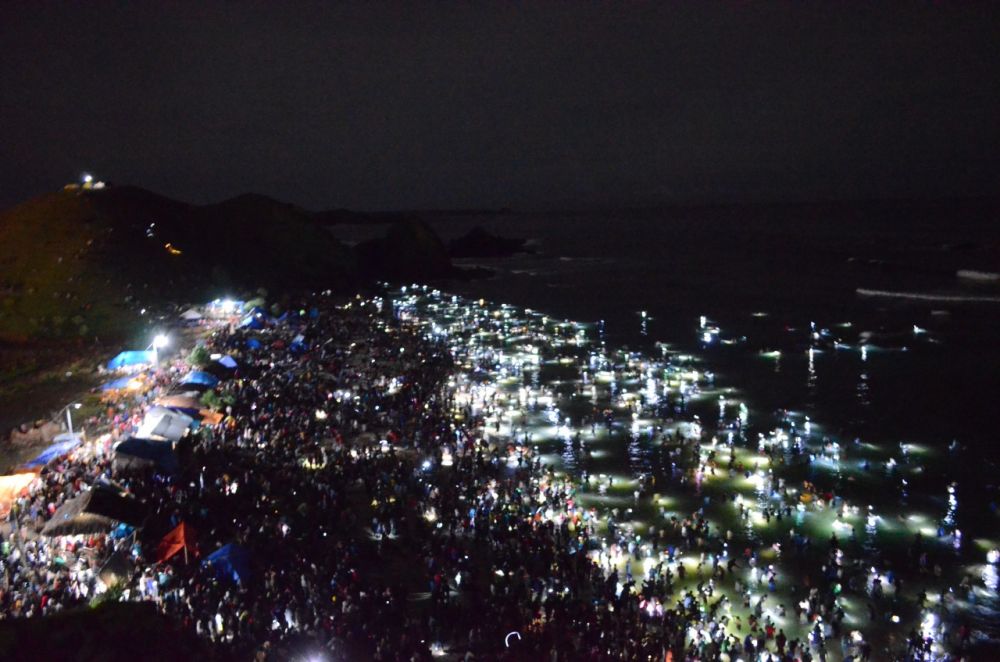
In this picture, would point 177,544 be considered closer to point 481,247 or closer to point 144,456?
point 144,456

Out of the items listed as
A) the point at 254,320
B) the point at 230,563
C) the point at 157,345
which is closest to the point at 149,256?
the point at 254,320

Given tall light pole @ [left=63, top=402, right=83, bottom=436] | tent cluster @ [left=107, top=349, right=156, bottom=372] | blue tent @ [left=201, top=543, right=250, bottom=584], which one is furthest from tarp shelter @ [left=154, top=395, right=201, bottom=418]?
blue tent @ [left=201, top=543, right=250, bottom=584]

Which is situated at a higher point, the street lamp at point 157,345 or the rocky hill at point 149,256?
the rocky hill at point 149,256

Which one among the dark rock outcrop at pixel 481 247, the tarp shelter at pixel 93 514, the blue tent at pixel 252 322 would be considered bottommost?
the tarp shelter at pixel 93 514

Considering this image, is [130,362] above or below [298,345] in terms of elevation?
above

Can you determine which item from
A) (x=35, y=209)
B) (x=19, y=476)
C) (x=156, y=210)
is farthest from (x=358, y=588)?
(x=156, y=210)

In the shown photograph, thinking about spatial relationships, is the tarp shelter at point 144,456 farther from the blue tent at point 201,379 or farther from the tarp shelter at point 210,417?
the blue tent at point 201,379

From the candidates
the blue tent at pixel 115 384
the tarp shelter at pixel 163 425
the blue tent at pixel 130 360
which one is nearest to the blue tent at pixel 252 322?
the blue tent at pixel 130 360
